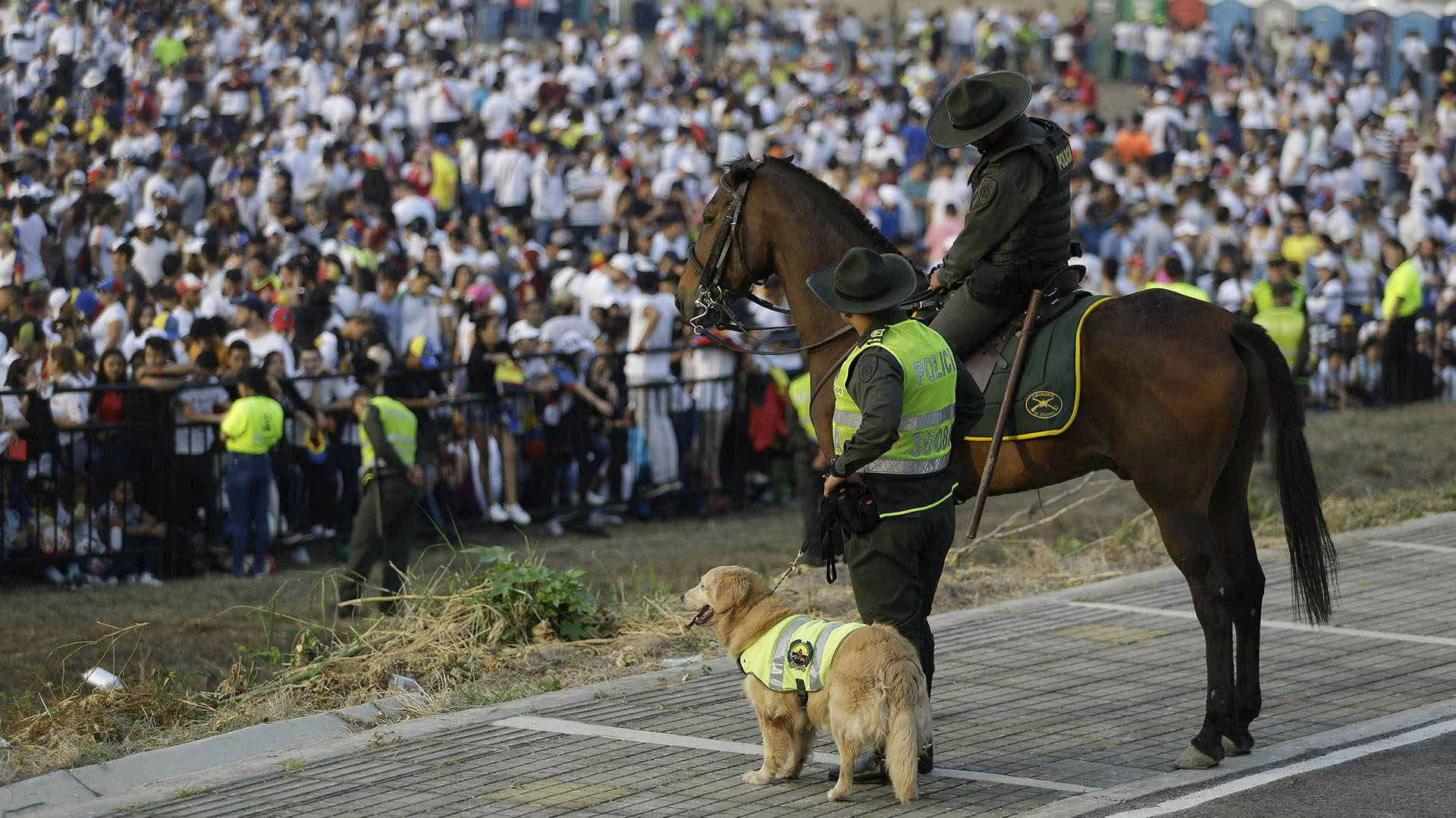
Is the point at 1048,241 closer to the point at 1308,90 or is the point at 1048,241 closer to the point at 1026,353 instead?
the point at 1026,353

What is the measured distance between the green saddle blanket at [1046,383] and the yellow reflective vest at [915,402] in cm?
87

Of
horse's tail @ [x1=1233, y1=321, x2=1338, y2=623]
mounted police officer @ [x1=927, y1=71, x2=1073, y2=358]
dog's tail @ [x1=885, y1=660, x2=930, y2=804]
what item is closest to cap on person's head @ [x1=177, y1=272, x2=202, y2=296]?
mounted police officer @ [x1=927, y1=71, x2=1073, y2=358]

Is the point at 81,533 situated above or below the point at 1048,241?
below

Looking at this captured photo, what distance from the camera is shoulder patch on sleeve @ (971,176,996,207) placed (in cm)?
768

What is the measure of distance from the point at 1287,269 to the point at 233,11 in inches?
750

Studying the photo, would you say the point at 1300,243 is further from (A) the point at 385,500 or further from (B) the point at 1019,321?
(B) the point at 1019,321

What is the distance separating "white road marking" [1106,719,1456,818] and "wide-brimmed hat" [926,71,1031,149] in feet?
9.76

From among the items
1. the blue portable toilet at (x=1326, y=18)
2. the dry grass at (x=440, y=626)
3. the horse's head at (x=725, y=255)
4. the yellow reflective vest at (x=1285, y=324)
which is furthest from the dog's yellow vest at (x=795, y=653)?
the blue portable toilet at (x=1326, y=18)

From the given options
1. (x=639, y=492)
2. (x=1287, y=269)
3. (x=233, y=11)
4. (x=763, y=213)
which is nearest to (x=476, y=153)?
(x=233, y=11)

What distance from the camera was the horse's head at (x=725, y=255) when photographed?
28.5ft

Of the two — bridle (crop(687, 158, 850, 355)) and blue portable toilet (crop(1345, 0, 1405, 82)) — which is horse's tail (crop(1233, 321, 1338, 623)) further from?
blue portable toilet (crop(1345, 0, 1405, 82))

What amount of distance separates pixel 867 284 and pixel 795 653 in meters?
1.44

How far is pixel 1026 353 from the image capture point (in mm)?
7621

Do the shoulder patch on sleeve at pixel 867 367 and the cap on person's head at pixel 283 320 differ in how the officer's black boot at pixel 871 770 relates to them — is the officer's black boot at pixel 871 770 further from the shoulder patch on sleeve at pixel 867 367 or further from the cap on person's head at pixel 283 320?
the cap on person's head at pixel 283 320
